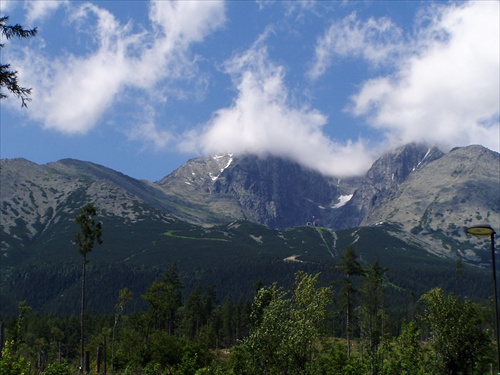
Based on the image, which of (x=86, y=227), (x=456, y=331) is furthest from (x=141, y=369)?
(x=456, y=331)

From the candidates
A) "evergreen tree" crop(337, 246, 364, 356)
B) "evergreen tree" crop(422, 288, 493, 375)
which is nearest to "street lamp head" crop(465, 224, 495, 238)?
"evergreen tree" crop(422, 288, 493, 375)

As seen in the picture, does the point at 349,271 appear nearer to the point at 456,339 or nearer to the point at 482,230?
the point at 456,339

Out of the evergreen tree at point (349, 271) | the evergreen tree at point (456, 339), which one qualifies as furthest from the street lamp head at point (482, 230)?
the evergreen tree at point (349, 271)

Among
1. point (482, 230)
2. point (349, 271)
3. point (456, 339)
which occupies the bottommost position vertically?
point (456, 339)

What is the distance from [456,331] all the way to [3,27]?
37.3 meters

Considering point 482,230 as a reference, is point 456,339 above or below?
below

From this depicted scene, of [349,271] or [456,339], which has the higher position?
[349,271]

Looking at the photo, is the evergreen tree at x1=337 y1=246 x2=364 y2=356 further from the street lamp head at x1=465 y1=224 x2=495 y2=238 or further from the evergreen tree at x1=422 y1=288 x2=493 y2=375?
the street lamp head at x1=465 y1=224 x2=495 y2=238

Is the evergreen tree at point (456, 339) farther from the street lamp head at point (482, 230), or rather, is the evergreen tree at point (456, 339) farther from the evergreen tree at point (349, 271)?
the evergreen tree at point (349, 271)

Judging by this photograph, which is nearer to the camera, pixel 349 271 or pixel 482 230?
pixel 482 230

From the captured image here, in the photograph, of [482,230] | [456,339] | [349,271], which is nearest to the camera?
[482,230]

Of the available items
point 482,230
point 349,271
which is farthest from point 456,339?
point 349,271

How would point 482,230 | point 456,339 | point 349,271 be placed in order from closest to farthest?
point 482,230 → point 456,339 → point 349,271

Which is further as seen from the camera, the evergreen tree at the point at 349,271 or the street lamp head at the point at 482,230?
the evergreen tree at the point at 349,271
